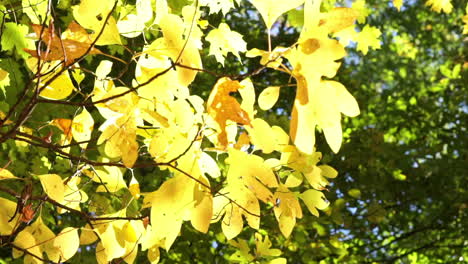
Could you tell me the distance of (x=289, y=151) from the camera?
4.55 ft

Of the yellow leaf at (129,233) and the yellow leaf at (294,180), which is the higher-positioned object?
the yellow leaf at (294,180)

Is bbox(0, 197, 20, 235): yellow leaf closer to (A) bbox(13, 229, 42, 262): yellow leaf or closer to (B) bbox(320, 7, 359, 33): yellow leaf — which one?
(A) bbox(13, 229, 42, 262): yellow leaf

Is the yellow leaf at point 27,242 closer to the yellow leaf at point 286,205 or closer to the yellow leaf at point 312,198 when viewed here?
the yellow leaf at point 286,205

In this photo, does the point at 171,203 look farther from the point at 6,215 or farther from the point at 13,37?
the point at 13,37

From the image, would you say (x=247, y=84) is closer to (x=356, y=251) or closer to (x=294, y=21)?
(x=294, y=21)

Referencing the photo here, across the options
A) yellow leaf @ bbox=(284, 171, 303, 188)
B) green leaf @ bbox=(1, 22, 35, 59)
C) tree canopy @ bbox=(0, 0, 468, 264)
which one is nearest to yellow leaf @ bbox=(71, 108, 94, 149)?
tree canopy @ bbox=(0, 0, 468, 264)

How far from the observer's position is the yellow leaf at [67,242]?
1.38m

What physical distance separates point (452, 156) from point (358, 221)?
45.6 inches

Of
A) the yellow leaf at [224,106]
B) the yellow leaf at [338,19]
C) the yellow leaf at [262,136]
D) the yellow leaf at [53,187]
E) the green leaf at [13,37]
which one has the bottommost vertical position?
the green leaf at [13,37]

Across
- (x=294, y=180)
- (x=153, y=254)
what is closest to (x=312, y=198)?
(x=294, y=180)

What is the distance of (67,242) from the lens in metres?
1.39

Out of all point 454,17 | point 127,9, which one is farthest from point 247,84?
point 454,17

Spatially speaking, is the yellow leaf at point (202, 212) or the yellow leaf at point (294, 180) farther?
the yellow leaf at point (294, 180)

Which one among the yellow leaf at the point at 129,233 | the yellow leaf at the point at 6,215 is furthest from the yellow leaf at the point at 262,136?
the yellow leaf at the point at 6,215
